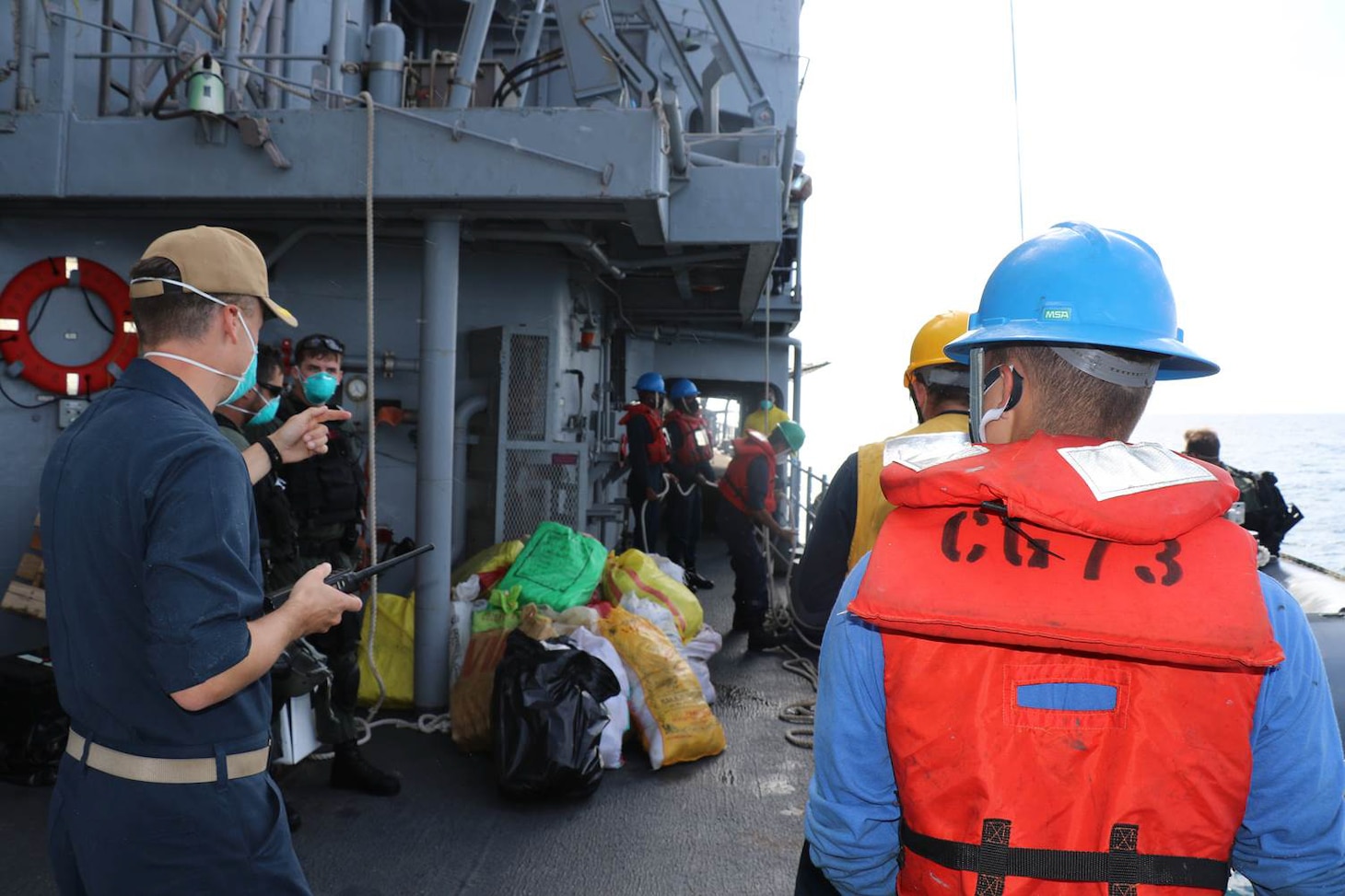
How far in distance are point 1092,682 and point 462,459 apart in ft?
18.6

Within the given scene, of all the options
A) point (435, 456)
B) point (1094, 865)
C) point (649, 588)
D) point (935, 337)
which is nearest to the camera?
point (1094, 865)

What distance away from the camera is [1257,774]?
1.15 metres

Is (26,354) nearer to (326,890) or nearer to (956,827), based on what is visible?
(326,890)

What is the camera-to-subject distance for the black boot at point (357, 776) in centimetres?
409

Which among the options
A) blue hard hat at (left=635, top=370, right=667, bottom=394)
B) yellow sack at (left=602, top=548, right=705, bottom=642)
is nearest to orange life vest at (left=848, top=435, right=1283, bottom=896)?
yellow sack at (left=602, top=548, right=705, bottom=642)

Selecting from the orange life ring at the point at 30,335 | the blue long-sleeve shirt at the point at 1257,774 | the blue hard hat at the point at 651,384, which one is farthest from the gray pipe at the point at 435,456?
the blue hard hat at the point at 651,384

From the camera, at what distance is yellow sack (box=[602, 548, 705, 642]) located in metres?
5.78

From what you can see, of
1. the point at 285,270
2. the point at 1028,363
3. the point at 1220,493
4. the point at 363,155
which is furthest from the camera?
the point at 285,270

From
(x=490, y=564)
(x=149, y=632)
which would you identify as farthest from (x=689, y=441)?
(x=149, y=632)

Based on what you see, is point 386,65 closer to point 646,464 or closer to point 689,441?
point 646,464

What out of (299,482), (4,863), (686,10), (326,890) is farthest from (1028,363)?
(686,10)

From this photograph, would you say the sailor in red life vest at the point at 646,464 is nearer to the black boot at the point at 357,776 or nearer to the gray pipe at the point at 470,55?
the gray pipe at the point at 470,55

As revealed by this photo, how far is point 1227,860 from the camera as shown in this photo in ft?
3.69

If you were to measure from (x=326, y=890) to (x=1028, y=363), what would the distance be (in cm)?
316
